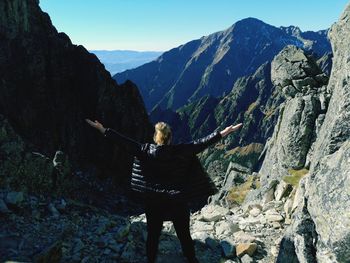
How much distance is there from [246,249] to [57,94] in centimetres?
7968

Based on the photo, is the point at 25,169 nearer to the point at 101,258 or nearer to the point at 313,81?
the point at 101,258

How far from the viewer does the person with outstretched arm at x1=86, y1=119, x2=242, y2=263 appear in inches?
388

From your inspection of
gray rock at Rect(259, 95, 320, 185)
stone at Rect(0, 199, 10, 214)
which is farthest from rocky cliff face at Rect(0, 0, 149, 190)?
stone at Rect(0, 199, 10, 214)

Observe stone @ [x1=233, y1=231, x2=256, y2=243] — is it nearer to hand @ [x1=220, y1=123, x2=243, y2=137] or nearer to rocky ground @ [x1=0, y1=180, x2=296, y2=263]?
rocky ground @ [x1=0, y1=180, x2=296, y2=263]

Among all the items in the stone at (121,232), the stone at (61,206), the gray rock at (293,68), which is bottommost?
the stone at (121,232)

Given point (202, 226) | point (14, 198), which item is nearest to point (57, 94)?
point (14, 198)

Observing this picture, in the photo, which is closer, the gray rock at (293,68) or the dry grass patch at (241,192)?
the dry grass patch at (241,192)

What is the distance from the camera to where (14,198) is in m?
14.9

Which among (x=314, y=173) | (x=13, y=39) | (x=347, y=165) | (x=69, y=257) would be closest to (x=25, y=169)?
(x=69, y=257)

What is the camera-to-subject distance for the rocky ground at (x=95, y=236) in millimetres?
12688

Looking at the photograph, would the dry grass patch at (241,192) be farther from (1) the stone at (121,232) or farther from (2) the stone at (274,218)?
(1) the stone at (121,232)

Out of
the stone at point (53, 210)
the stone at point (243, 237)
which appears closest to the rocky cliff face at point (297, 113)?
the stone at point (243, 237)

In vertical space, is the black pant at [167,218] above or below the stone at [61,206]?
above

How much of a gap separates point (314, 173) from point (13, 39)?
78.3 meters
